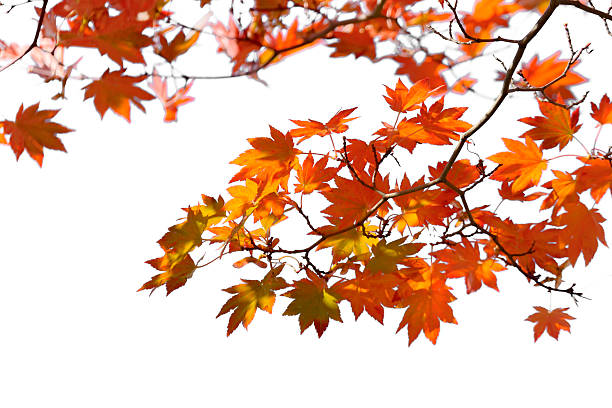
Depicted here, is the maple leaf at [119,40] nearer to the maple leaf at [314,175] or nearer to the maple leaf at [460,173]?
the maple leaf at [314,175]

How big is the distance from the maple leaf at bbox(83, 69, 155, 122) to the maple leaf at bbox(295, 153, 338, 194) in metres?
0.59

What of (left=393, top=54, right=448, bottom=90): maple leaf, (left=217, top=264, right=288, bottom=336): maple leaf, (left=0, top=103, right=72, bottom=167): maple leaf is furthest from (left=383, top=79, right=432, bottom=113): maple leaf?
(left=0, top=103, right=72, bottom=167): maple leaf

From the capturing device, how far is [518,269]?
1.83 metres

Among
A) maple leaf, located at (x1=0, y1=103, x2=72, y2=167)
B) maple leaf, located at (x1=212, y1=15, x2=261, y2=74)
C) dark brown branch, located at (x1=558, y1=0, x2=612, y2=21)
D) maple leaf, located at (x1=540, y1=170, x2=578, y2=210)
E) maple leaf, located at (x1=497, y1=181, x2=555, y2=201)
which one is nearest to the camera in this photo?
maple leaf, located at (x1=212, y1=15, x2=261, y2=74)

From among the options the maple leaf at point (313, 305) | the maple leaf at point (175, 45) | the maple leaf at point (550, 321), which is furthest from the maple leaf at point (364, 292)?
the maple leaf at point (175, 45)

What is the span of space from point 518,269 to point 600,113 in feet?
1.65

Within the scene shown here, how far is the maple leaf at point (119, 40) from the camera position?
4.43ft

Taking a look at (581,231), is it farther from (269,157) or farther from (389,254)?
(269,157)

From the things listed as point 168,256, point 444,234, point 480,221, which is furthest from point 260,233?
point 480,221

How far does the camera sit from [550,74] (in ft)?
5.96

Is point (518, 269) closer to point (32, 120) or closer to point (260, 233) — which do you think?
point (260, 233)

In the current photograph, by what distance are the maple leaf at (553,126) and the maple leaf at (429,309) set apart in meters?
0.49

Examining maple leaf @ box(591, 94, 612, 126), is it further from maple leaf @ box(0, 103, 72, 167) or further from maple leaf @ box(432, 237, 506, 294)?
maple leaf @ box(0, 103, 72, 167)

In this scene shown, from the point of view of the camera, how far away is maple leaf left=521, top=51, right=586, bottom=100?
180cm
